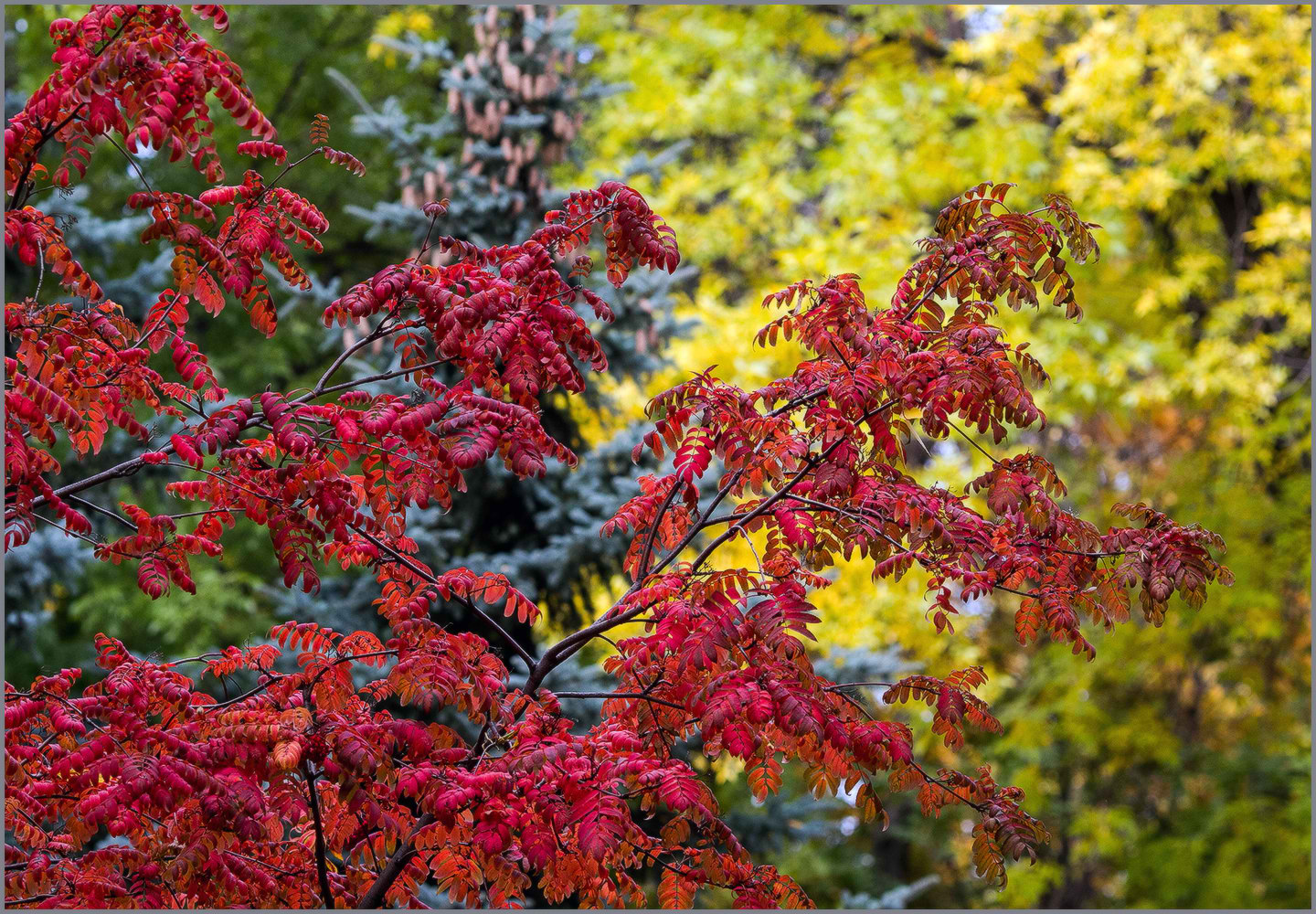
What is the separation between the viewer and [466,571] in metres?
3.43

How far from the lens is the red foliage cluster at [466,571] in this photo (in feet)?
9.37

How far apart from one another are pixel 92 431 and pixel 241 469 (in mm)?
462

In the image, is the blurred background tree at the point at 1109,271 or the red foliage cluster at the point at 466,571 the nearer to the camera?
the red foliage cluster at the point at 466,571

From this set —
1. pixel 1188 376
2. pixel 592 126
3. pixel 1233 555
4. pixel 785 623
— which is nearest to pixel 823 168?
pixel 592 126

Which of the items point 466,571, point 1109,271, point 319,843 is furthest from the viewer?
point 1109,271

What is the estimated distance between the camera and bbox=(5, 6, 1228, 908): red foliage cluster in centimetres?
286

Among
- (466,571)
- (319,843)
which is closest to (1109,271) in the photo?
(466,571)

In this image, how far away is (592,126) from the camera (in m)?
11.4

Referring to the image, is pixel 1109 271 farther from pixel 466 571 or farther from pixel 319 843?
pixel 319 843

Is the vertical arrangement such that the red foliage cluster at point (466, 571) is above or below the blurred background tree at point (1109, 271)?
below

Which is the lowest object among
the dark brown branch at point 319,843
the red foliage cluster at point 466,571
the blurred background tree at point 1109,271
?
the dark brown branch at point 319,843

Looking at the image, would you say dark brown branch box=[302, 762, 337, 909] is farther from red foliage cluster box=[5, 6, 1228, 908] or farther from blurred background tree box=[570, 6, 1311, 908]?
blurred background tree box=[570, 6, 1311, 908]

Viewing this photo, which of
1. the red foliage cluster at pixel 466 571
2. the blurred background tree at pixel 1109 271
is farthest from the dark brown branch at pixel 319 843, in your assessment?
the blurred background tree at pixel 1109 271

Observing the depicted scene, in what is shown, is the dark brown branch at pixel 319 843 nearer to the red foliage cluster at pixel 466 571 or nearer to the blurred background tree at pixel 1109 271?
the red foliage cluster at pixel 466 571
